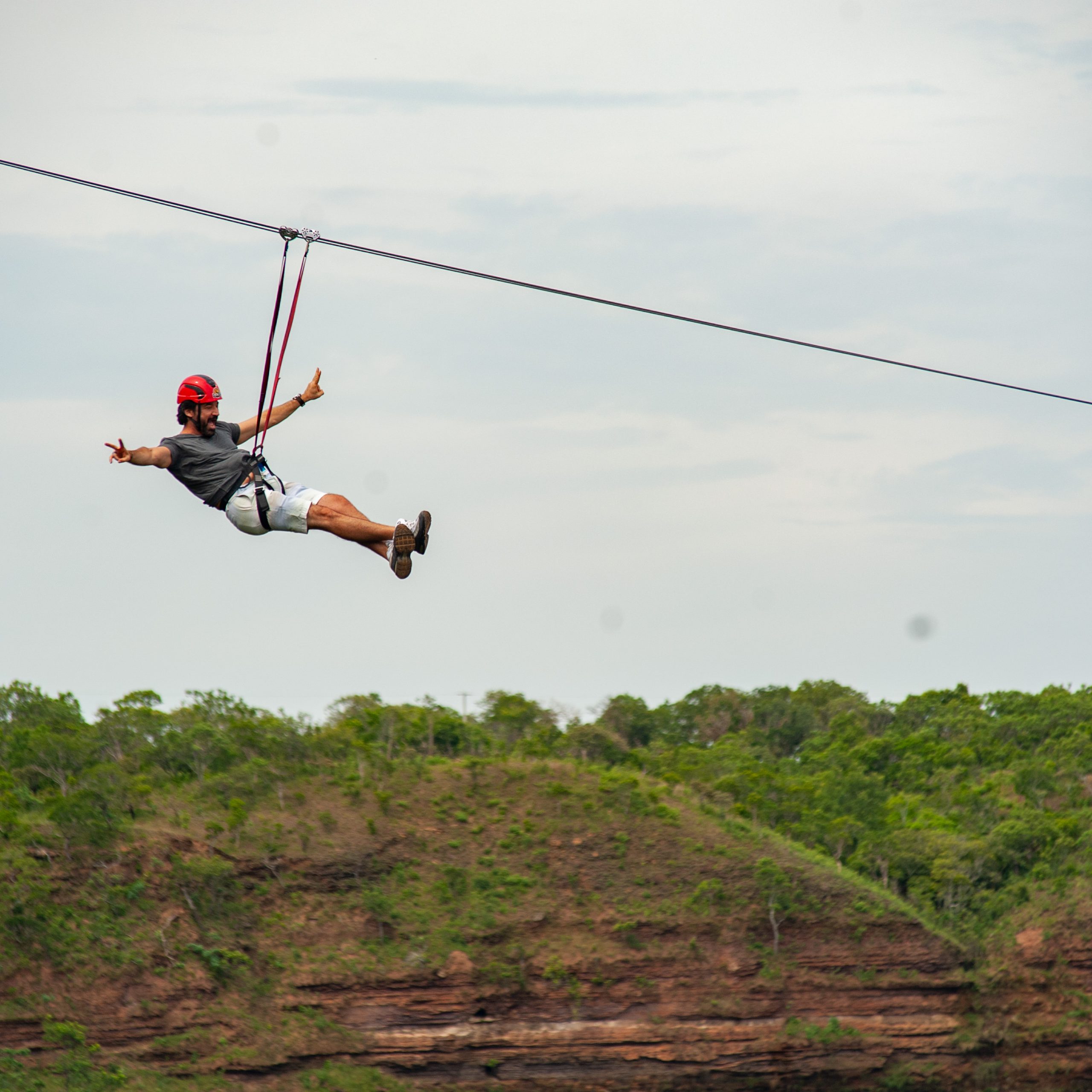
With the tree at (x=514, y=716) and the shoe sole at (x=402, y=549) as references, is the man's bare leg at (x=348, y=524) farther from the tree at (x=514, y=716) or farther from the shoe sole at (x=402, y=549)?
the tree at (x=514, y=716)

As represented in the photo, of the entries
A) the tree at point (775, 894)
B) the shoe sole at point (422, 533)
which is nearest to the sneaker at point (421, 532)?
the shoe sole at point (422, 533)

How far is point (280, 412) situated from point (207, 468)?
0.93 metres

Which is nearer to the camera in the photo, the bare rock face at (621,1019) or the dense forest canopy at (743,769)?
the bare rock face at (621,1019)

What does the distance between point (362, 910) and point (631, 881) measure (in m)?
7.85

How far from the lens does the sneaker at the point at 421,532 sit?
10234 mm

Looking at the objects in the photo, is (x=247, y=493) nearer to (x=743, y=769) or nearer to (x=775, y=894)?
(x=775, y=894)

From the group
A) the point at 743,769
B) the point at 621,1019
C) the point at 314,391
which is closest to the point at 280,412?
the point at 314,391

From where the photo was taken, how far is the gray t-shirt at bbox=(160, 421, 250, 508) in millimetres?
10523

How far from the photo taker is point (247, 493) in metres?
10.5

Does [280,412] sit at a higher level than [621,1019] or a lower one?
higher

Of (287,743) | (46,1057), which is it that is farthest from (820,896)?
(46,1057)

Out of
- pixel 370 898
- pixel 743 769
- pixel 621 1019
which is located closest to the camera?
pixel 621 1019

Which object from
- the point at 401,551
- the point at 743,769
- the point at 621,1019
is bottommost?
the point at 621,1019

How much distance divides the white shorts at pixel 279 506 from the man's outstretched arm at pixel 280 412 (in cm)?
79
